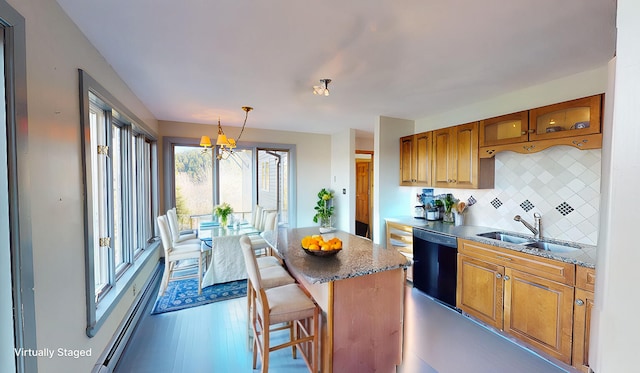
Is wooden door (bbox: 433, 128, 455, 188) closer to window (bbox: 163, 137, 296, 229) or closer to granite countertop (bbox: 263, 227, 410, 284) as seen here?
granite countertop (bbox: 263, 227, 410, 284)

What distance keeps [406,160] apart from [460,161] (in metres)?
0.82

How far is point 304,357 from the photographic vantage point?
2.03 meters

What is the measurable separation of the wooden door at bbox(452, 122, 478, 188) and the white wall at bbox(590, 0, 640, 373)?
10.1 feet

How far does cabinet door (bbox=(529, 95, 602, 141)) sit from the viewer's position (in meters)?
2.10

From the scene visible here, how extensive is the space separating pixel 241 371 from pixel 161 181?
3374 mm

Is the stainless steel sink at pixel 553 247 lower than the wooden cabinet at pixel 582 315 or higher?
higher

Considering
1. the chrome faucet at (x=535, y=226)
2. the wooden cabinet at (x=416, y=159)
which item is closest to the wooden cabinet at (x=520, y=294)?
the chrome faucet at (x=535, y=226)

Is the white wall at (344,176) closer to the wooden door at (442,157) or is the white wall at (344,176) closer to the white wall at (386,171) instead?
the white wall at (386,171)

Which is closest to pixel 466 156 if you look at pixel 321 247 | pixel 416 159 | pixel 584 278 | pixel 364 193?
pixel 416 159

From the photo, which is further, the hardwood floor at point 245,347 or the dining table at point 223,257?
the dining table at point 223,257

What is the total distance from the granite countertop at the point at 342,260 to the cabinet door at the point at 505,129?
1.75 meters

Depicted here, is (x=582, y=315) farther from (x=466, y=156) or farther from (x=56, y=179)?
(x=56, y=179)

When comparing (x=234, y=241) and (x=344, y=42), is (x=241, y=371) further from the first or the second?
(x=344, y=42)

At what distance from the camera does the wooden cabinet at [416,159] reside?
3.55 metres
